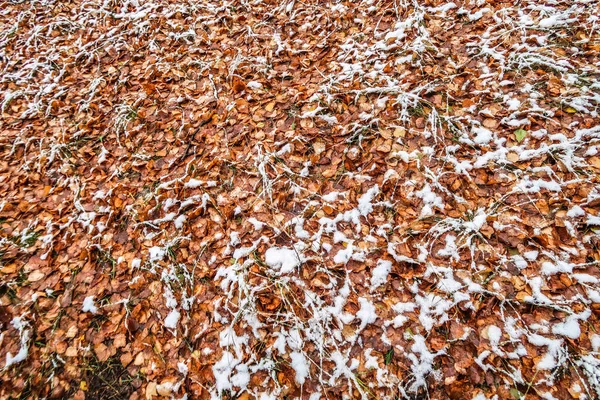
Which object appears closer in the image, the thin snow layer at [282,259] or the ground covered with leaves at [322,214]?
the ground covered with leaves at [322,214]

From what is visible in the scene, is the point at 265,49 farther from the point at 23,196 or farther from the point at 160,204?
the point at 23,196

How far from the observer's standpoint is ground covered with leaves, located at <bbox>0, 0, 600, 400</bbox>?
221 cm

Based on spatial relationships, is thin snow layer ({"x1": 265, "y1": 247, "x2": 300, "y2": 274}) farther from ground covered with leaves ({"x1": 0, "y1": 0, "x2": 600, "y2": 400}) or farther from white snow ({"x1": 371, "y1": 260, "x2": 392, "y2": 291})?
white snow ({"x1": 371, "y1": 260, "x2": 392, "y2": 291})

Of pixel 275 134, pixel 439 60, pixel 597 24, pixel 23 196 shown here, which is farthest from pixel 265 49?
pixel 597 24

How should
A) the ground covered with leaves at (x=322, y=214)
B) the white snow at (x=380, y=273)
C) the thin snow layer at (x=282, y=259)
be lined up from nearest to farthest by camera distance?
the ground covered with leaves at (x=322, y=214), the white snow at (x=380, y=273), the thin snow layer at (x=282, y=259)

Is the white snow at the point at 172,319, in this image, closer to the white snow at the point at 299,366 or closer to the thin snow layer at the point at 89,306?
the thin snow layer at the point at 89,306

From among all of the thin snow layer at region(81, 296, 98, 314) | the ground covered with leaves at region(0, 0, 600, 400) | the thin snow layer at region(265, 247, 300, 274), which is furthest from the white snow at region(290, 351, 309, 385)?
the thin snow layer at region(81, 296, 98, 314)

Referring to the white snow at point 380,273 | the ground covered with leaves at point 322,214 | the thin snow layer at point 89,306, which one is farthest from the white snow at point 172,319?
the white snow at point 380,273

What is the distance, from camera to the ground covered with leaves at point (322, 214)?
7.25ft

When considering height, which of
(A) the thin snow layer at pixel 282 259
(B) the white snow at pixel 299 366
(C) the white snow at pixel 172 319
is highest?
(A) the thin snow layer at pixel 282 259

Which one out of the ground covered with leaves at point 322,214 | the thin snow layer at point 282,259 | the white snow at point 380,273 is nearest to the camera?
the ground covered with leaves at point 322,214

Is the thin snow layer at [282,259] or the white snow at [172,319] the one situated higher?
the thin snow layer at [282,259]

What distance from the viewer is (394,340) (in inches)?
88.7

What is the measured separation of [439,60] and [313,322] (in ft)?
10.3
